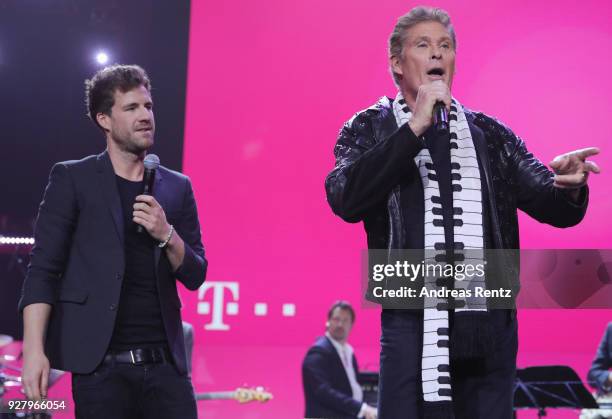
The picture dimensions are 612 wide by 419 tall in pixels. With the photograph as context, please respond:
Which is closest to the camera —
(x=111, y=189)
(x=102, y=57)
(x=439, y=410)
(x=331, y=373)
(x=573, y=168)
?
(x=439, y=410)

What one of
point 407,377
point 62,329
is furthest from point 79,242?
point 407,377

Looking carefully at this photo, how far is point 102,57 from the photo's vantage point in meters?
5.13

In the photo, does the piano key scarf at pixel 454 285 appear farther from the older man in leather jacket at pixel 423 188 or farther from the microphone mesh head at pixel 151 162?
the microphone mesh head at pixel 151 162

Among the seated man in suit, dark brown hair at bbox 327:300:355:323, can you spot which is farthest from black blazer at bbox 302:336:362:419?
dark brown hair at bbox 327:300:355:323

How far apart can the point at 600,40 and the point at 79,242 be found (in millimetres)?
3978

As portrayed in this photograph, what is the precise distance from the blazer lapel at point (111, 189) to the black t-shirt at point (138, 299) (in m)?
0.03

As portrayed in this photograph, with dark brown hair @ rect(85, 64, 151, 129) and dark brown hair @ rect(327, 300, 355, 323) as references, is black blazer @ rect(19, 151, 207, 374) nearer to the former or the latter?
dark brown hair @ rect(85, 64, 151, 129)

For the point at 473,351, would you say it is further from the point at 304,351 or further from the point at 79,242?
the point at 304,351

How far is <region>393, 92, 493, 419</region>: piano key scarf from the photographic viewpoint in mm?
1505

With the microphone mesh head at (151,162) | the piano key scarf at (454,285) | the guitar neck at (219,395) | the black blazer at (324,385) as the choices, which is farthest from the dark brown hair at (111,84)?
the black blazer at (324,385)

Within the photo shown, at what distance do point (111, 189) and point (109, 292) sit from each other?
31 centimetres

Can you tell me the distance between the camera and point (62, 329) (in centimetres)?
207

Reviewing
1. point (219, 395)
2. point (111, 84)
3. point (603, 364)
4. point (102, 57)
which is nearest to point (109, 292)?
point (111, 84)

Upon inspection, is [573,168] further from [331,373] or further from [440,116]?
[331,373]
